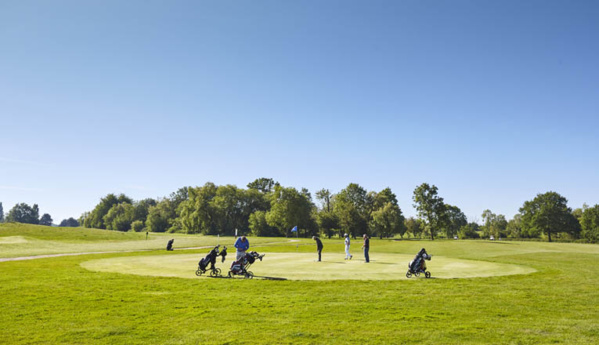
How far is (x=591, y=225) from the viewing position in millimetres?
107188

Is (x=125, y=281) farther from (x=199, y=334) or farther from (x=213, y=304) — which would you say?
(x=199, y=334)

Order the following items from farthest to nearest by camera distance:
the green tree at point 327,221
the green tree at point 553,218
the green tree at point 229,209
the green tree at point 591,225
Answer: the green tree at point 229,209
the green tree at point 327,221
the green tree at point 553,218
the green tree at point 591,225

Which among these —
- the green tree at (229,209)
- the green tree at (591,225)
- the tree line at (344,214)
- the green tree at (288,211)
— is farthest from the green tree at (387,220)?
the green tree at (591,225)

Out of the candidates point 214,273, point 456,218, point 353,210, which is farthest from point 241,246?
point 456,218

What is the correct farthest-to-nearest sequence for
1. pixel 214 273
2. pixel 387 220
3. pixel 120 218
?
pixel 120 218 < pixel 387 220 < pixel 214 273

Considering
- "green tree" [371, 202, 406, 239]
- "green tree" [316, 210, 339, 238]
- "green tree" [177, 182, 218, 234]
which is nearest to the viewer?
"green tree" [371, 202, 406, 239]

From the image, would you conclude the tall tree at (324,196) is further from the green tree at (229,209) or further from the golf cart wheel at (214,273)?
the golf cart wheel at (214,273)

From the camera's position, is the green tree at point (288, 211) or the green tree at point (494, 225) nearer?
the green tree at point (288, 211)

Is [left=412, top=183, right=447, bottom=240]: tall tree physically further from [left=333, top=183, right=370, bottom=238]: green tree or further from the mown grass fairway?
the mown grass fairway

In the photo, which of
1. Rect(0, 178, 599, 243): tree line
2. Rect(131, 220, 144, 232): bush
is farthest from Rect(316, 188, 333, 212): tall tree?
Rect(131, 220, 144, 232): bush

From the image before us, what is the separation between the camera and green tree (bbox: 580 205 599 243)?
10419 cm

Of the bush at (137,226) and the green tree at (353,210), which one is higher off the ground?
the green tree at (353,210)

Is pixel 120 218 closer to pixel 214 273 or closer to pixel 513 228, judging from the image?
pixel 214 273

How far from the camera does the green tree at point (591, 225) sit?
10419 cm
